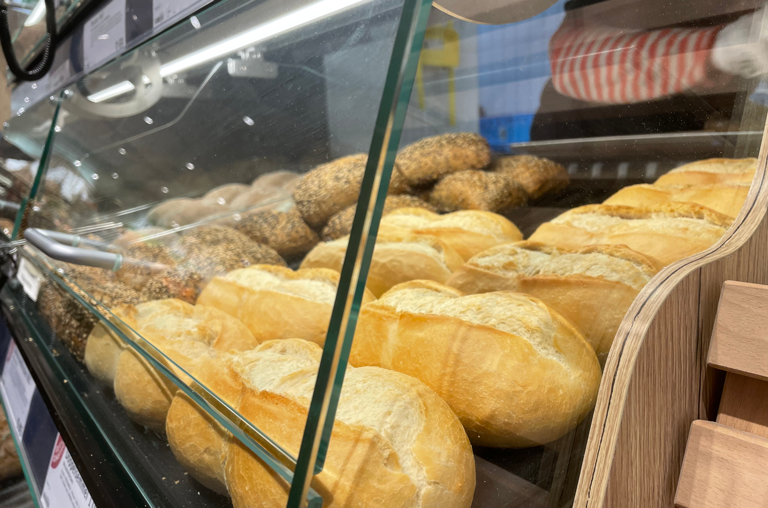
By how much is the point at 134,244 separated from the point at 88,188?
0.50m

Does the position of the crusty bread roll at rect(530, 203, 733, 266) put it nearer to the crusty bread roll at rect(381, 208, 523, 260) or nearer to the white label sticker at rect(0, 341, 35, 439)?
the crusty bread roll at rect(381, 208, 523, 260)

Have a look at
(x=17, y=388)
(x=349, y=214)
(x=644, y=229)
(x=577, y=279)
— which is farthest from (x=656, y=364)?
(x=17, y=388)

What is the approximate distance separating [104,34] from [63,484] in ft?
3.72

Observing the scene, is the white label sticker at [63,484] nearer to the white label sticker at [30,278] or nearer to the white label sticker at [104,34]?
the white label sticker at [30,278]

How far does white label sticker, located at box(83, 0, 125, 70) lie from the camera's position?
130 cm

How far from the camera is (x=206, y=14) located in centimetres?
105

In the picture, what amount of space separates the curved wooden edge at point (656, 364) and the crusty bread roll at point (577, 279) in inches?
4.5

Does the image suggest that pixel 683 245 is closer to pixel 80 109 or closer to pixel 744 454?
pixel 744 454

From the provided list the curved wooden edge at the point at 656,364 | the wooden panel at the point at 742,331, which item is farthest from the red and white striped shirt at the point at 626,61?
the wooden panel at the point at 742,331

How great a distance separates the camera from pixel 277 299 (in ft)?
2.90

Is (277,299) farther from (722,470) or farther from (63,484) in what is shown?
(722,470)

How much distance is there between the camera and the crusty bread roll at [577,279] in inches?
25.8

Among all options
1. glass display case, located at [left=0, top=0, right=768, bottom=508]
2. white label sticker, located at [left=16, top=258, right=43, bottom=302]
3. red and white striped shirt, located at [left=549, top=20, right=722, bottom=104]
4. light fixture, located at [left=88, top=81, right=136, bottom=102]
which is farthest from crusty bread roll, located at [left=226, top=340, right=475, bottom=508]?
light fixture, located at [left=88, top=81, right=136, bottom=102]

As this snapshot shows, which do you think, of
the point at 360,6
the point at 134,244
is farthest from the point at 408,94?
the point at 134,244
